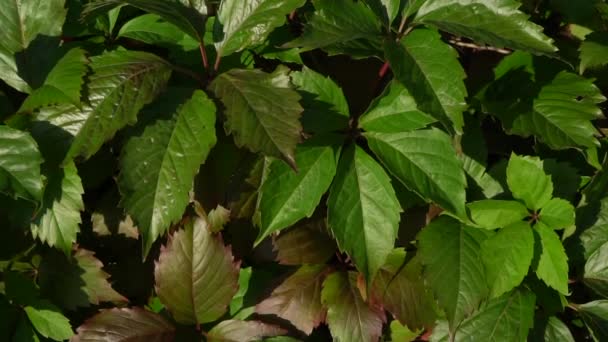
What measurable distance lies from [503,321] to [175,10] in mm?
851

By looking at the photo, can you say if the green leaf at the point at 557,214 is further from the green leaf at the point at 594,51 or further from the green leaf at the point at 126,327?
the green leaf at the point at 126,327

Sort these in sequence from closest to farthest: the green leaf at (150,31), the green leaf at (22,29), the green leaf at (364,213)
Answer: the green leaf at (364,213)
the green leaf at (22,29)
the green leaf at (150,31)

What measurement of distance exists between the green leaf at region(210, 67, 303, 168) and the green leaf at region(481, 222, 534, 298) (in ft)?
1.44

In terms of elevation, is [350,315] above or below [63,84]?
below

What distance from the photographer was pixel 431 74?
118cm

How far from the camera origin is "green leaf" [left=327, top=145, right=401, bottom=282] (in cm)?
123

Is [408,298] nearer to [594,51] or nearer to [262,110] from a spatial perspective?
[262,110]

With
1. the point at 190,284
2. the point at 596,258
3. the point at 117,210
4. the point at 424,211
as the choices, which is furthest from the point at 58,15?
the point at 596,258

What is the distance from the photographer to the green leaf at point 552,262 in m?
1.25

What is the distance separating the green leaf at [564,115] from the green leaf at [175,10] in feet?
Result: 2.10

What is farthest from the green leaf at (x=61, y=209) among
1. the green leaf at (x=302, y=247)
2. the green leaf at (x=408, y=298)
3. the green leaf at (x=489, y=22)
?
the green leaf at (x=489, y=22)

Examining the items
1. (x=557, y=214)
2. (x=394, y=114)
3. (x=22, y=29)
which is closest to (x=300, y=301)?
(x=394, y=114)

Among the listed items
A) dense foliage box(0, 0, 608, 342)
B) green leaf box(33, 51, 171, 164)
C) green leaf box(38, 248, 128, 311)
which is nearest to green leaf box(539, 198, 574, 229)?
dense foliage box(0, 0, 608, 342)

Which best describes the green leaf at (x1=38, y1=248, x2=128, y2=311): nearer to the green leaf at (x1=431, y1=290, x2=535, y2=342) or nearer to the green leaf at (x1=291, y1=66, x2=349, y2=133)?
the green leaf at (x1=291, y1=66, x2=349, y2=133)
